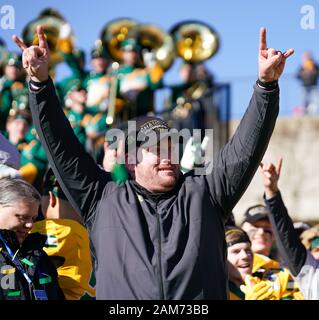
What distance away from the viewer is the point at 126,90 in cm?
1120

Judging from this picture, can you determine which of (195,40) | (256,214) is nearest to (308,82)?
(195,40)

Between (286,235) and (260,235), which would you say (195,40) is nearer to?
(260,235)

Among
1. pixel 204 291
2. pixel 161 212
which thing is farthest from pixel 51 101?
pixel 204 291

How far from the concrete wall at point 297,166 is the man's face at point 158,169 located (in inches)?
347

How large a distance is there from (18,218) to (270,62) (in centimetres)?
133

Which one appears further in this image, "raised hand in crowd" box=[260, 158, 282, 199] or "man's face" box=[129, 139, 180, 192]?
"raised hand in crowd" box=[260, 158, 282, 199]

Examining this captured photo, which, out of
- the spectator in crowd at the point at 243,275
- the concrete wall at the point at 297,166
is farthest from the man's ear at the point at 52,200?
the concrete wall at the point at 297,166

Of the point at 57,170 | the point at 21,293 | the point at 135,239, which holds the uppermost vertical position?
the point at 57,170

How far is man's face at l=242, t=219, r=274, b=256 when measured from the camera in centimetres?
647

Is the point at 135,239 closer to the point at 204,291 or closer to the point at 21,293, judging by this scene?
the point at 204,291

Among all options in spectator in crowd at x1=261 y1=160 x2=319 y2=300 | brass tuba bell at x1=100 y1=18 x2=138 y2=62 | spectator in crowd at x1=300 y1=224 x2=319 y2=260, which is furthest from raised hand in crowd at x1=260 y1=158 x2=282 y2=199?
Result: brass tuba bell at x1=100 y1=18 x2=138 y2=62

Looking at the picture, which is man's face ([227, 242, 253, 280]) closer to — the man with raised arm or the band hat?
the band hat

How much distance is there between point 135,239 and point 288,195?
9.70 m

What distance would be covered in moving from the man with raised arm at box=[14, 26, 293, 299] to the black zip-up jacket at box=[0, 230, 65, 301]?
13.9 inches
